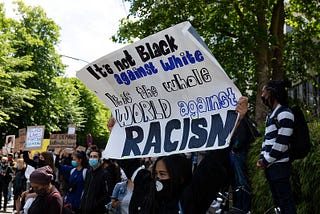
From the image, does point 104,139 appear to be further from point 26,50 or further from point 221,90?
point 221,90

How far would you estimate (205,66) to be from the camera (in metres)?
4.61

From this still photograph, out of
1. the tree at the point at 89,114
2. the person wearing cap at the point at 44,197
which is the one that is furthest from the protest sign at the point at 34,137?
the tree at the point at 89,114

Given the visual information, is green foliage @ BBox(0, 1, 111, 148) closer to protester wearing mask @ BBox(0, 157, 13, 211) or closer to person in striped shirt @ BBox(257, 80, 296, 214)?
protester wearing mask @ BBox(0, 157, 13, 211)

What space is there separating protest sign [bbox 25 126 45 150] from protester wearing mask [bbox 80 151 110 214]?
10135mm

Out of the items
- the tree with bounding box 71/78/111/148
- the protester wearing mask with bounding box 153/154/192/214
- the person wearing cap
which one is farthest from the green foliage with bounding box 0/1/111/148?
the protester wearing mask with bounding box 153/154/192/214

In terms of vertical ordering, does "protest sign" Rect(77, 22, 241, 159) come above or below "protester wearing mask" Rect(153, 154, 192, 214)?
above

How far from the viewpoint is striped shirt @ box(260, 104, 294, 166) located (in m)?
6.04

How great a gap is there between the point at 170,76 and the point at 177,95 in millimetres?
178

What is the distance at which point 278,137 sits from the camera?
19.9ft

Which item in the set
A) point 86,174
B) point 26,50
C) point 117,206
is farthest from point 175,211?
point 26,50

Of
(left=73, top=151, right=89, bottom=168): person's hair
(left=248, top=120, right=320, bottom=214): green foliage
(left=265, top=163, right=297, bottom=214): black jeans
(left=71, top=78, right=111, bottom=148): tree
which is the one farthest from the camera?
(left=71, top=78, right=111, bottom=148): tree

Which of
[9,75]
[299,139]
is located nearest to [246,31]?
[299,139]

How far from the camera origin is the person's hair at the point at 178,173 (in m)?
4.27

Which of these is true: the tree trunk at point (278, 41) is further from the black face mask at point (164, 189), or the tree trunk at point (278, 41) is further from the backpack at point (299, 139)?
the black face mask at point (164, 189)
